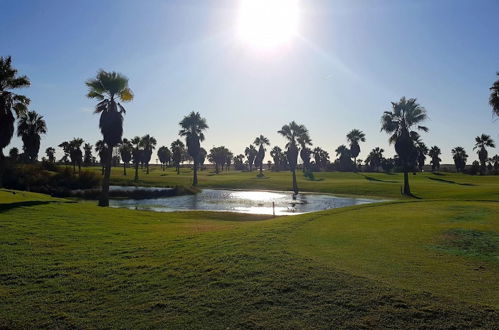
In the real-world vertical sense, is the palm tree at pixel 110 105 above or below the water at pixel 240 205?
above

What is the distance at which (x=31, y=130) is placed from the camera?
7331 cm

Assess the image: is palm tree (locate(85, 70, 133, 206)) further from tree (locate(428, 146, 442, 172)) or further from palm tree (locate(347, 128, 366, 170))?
tree (locate(428, 146, 442, 172))

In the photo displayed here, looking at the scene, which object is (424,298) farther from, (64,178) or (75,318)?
(64,178)

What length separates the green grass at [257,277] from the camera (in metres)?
7.54

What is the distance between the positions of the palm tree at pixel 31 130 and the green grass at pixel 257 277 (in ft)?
213

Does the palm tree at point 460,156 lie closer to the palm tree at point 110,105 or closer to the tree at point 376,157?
the tree at point 376,157

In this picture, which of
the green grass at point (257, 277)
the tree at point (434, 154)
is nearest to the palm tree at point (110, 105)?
the green grass at point (257, 277)

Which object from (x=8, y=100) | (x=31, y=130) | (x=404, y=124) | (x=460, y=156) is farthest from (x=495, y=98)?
(x=460, y=156)

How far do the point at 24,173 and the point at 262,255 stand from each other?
55866 mm

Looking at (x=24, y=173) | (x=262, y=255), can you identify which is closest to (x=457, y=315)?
(x=262, y=255)

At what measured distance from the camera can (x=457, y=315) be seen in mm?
7043

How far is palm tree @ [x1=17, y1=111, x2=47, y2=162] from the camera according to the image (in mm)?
72188

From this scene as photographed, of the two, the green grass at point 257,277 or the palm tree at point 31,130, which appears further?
the palm tree at point 31,130

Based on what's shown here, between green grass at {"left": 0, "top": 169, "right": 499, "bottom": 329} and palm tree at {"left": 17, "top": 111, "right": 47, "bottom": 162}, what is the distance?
64.8m
